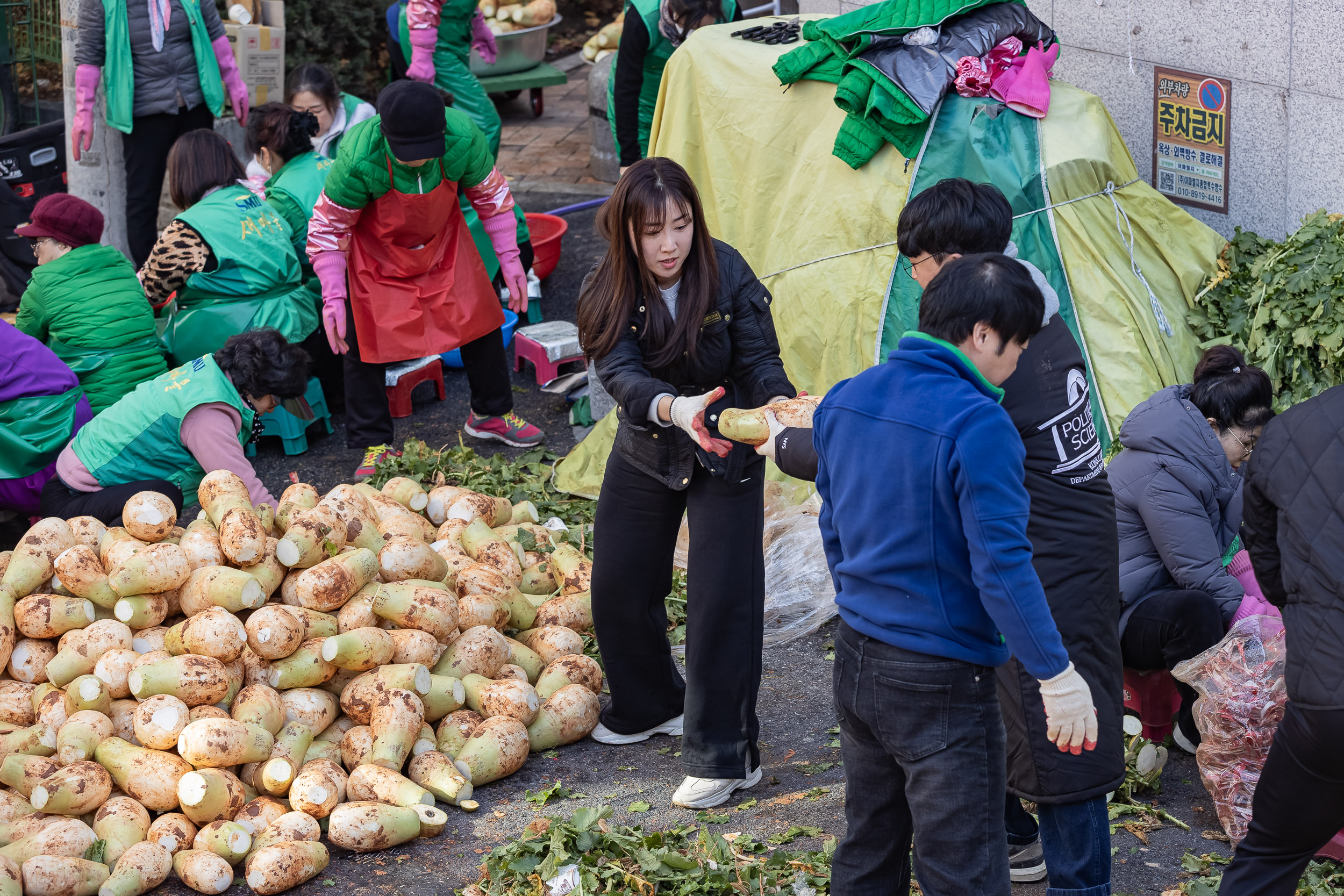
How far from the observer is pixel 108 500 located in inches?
184

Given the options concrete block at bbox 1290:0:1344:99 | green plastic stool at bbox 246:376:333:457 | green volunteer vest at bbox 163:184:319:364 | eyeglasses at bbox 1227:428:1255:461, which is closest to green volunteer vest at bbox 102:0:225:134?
green volunteer vest at bbox 163:184:319:364

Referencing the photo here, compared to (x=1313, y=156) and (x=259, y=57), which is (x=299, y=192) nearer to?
(x=259, y=57)

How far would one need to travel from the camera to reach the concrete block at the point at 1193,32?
16.6 ft

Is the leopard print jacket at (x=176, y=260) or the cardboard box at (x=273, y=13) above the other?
the cardboard box at (x=273, y=13)

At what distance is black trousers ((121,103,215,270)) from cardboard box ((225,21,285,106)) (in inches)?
44.3

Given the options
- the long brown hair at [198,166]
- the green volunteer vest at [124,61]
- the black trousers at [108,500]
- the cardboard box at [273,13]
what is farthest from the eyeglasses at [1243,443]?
the cardboard box at [273,13]

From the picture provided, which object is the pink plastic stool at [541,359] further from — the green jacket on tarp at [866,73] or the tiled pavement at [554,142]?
the tiled pavement at [554,142]

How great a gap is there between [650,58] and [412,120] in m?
2.10

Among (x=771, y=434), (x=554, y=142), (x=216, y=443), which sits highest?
(x=771, y=434)

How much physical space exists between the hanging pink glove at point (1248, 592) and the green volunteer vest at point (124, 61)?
230 inches

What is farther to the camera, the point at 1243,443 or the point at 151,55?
the point at 151,55

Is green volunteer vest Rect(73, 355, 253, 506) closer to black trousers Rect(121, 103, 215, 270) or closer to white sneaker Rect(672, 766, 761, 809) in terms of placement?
white sneaker Rect(672, 766, 761, 809)

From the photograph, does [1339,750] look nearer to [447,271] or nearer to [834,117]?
[834,117]

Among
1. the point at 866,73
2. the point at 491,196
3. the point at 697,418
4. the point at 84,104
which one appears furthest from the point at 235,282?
the point at 697,418
